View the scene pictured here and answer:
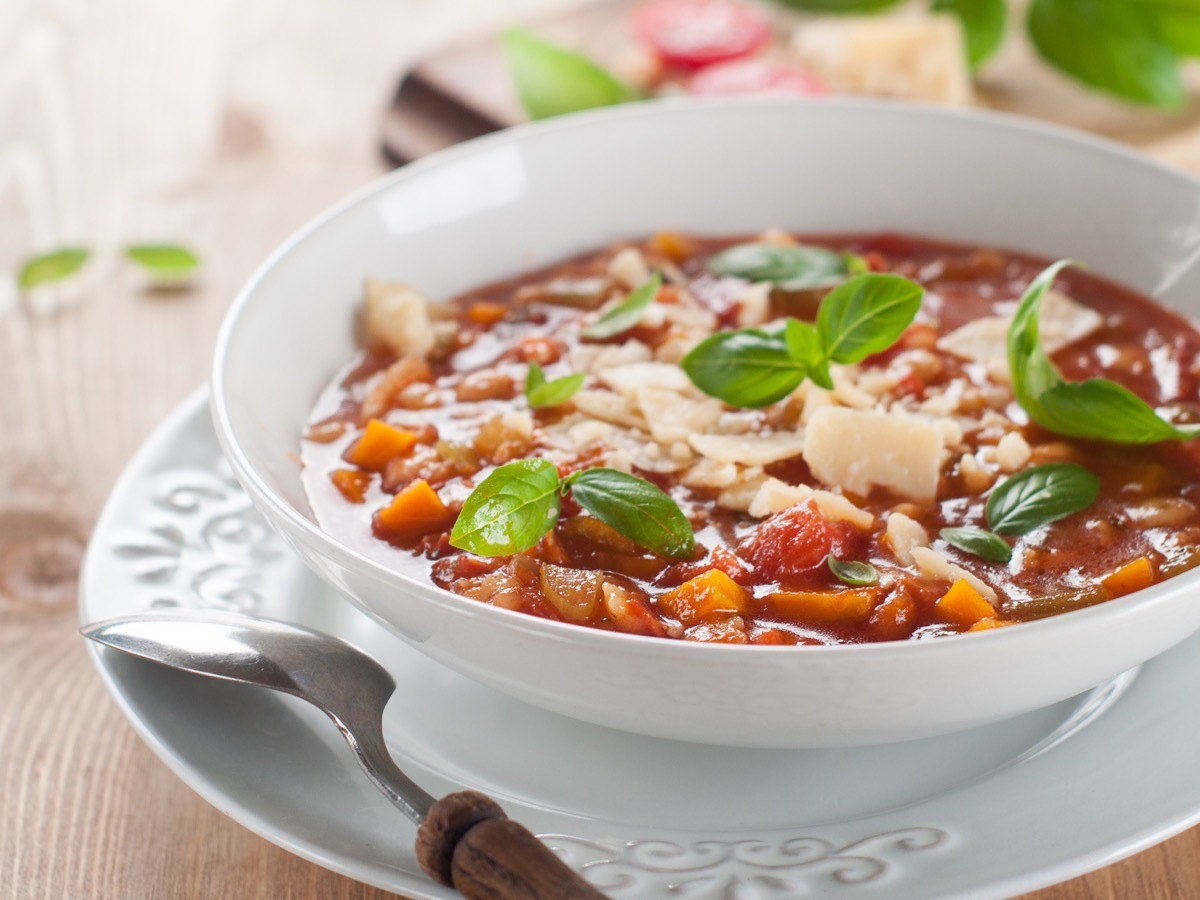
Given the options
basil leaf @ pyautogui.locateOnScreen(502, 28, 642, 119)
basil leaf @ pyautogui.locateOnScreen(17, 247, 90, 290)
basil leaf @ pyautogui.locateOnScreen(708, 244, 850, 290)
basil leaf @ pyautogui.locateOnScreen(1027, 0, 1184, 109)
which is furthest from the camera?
basil leaf @ pyautogui.locateOnScreen(1027, 0, 1184, 109)

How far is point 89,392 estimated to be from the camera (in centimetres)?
405

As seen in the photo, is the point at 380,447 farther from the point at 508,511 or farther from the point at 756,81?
the point at 756,81

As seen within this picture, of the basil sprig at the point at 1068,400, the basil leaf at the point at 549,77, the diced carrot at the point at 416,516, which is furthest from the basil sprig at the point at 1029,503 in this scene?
the basil leaf at the point at 549,77

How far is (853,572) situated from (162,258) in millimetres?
2879

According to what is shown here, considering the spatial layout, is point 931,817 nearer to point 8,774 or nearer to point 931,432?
point 931,432

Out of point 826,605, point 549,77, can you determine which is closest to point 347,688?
point 826,605

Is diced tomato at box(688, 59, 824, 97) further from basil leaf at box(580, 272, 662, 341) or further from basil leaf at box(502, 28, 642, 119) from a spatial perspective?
basil leaf at box(580, 272, 662, 341)

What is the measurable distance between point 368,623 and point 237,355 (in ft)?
2.20

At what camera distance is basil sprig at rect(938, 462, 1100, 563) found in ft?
8.76

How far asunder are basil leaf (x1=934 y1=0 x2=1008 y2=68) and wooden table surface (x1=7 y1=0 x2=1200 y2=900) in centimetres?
16

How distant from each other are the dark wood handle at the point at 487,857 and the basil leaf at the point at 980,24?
170 inches

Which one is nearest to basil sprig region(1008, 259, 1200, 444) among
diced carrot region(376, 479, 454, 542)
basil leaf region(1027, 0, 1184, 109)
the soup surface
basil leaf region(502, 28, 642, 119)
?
the soup surface

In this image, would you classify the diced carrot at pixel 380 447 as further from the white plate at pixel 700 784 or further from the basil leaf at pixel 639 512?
the basil leaf at pixel 639 512

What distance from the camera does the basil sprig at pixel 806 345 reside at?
2881 millimetres
